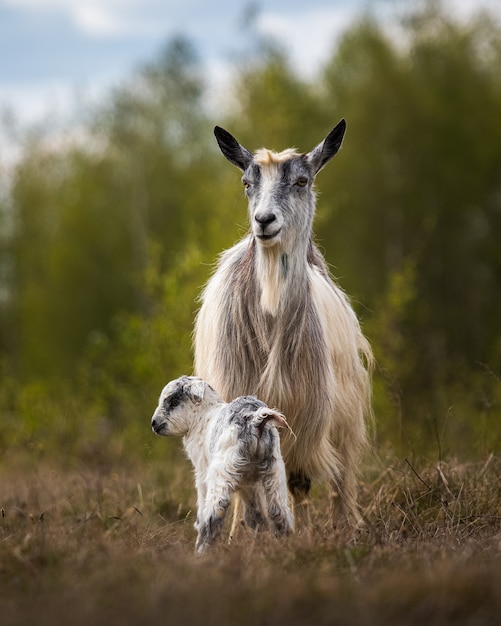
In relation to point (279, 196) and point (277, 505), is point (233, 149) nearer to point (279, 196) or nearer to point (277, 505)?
point (279, 196)

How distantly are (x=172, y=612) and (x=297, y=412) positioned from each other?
9.29ft

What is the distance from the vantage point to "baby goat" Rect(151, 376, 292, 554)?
17.1ft

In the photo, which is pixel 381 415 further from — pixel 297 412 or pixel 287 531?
pixel 287 531

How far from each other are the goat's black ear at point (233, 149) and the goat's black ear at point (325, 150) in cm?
40

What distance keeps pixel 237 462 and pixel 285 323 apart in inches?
49.7

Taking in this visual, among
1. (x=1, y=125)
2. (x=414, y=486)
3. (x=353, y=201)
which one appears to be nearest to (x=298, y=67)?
(x=353, y=201)

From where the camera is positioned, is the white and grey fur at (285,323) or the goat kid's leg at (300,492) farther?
the goat kid's leg at (300,492)

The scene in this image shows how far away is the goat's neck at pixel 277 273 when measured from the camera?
20.0 feet

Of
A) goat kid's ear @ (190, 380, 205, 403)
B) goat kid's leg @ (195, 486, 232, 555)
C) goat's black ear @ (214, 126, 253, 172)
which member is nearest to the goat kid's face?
goat's black ear @ (214, 126, 253, 172)

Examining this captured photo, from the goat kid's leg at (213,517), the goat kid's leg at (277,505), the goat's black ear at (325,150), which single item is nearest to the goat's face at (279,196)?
the goat's black ear at (325,150)

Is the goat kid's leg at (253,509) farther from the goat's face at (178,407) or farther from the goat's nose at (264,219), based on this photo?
the goat's nose at (264,219)

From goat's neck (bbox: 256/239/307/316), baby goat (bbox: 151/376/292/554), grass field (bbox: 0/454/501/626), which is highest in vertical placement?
goat's neck (bbox: 256/239/307/316)

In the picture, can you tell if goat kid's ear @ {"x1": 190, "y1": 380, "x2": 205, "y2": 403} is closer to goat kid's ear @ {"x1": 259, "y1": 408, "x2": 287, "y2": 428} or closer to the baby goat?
the baby goat

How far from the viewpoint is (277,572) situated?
4.23 metres
